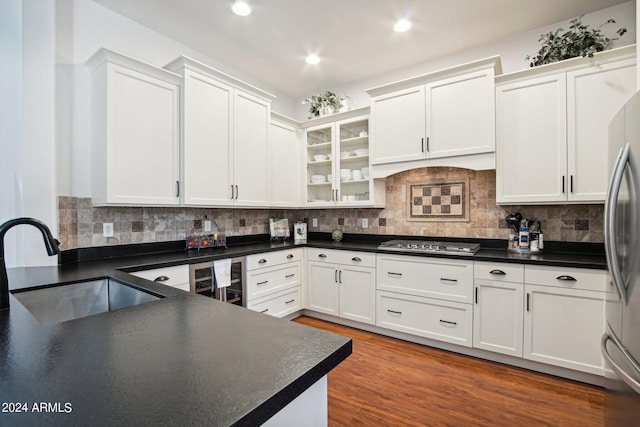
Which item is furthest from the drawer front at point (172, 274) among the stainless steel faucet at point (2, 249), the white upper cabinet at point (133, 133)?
the stainless steel faucet at point (2, 249)

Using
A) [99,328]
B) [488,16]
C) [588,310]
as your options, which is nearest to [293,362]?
[99,328]

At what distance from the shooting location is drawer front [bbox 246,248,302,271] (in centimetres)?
285

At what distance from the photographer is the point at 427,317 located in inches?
106

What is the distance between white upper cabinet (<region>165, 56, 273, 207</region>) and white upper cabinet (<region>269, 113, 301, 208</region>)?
0.63 feet

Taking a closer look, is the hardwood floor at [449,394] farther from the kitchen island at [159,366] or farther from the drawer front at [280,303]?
the kitchen island at [159,366]

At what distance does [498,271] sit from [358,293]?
4.24 feet

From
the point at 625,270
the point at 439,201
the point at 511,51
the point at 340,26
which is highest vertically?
the point at 340,26

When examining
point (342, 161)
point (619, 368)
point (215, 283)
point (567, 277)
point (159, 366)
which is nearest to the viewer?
point (159, 366)

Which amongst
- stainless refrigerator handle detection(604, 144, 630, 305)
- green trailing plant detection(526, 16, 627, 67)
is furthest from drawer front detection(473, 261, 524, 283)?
green trailing plant detection(526, 16, 627, 67)

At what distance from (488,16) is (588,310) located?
2.37 metres

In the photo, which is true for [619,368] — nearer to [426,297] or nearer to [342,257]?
[426,297]

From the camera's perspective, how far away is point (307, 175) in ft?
12.6

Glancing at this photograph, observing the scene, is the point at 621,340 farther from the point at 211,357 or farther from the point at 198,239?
the point at 198,239

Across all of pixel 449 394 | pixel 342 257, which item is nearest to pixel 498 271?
pixel 449 394
